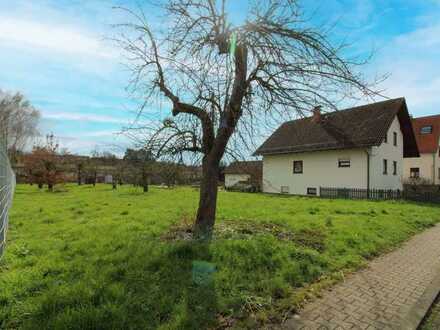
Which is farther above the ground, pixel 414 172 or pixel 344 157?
pixel 344 157

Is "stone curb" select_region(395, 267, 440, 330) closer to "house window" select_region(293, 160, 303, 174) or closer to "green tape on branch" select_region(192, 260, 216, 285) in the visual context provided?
"green tape on branch" select_region(192, 260, 216, 285)

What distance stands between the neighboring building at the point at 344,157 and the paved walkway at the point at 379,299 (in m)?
12.5

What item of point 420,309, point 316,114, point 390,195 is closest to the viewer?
point 420,309

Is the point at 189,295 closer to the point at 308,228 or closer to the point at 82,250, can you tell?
the point at 82,250

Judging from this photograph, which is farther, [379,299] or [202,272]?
[202,272]

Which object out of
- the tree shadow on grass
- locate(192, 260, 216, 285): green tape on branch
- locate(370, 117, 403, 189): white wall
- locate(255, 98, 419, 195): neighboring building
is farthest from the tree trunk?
locate(370, 117, 403, 189): white wall

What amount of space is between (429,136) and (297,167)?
65.1 ft

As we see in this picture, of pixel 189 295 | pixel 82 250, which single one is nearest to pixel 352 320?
pixel 189 295

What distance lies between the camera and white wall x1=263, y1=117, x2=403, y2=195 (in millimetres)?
20683

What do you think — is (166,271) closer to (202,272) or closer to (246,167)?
(202,272)

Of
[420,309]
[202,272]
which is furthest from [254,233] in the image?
[420,309]

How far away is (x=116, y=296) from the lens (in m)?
3.44

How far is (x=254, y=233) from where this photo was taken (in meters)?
6.54

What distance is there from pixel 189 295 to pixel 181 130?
347cm
